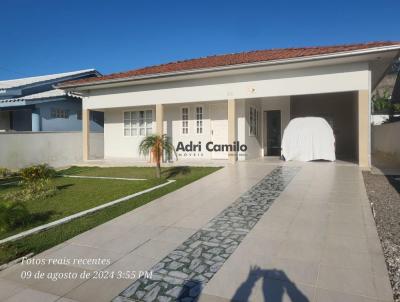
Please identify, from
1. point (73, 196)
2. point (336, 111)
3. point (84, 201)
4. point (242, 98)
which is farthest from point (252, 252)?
point (336, 111)

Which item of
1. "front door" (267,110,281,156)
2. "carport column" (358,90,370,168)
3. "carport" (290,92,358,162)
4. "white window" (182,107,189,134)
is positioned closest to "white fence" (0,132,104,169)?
"white window" (182,107,189,134)

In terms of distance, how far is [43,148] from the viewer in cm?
1416

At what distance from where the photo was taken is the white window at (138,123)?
15310 millimetres

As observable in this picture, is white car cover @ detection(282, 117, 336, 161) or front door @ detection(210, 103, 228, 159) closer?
white car cover @ detection(282, 117, 336, 161)

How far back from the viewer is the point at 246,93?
1180 cm

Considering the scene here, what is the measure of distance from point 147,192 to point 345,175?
5.89 meters

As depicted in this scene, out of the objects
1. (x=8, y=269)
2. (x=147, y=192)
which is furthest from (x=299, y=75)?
(x=8, y=269)

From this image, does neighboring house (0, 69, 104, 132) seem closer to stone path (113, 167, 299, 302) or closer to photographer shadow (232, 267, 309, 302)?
stone path (113, 167, 299, 302)

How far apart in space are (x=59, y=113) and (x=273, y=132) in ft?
39.0

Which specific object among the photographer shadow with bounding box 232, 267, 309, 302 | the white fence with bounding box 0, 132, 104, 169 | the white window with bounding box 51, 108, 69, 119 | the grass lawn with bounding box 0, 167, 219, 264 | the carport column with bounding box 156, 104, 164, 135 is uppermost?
the white window with bounding box 51, 108, 69, 119

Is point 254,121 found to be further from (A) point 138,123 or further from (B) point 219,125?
(A) point 138,123

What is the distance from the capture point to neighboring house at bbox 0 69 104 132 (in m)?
15.3

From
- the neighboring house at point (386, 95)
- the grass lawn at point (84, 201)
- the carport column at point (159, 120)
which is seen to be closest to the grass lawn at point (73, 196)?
the grass lawn at point (84, 201)

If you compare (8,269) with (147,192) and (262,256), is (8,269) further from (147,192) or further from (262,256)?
(147,192)
